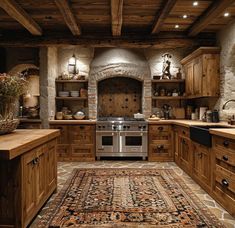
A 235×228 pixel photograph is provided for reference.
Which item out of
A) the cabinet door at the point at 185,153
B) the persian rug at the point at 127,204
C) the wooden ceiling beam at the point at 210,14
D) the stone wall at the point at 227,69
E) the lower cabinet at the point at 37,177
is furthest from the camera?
the stone wall at the point at 227,69

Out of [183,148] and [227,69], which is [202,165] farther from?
[227,69]

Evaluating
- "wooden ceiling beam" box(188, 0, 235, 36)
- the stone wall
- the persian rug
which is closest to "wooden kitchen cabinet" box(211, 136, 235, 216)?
the persian rug

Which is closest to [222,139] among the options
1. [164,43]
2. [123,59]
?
[164,43]

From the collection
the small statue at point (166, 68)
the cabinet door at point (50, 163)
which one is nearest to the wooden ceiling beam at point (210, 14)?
the small statue at point (166, 68)

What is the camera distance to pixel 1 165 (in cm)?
221

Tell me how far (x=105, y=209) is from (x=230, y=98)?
331 cm

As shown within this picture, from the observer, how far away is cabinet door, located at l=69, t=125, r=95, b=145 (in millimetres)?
5730

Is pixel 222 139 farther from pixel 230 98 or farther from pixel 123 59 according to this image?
pixel 123 59

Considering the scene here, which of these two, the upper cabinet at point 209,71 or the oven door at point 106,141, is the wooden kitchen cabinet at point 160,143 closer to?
the oven door at point 106,141

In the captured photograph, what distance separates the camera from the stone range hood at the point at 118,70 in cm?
621

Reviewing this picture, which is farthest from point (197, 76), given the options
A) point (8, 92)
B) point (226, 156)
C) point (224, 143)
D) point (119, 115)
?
point (8, 92)

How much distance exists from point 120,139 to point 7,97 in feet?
Answer: 10.8

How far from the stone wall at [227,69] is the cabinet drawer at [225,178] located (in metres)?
1.90

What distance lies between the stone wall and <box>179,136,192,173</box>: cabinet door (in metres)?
0.97
